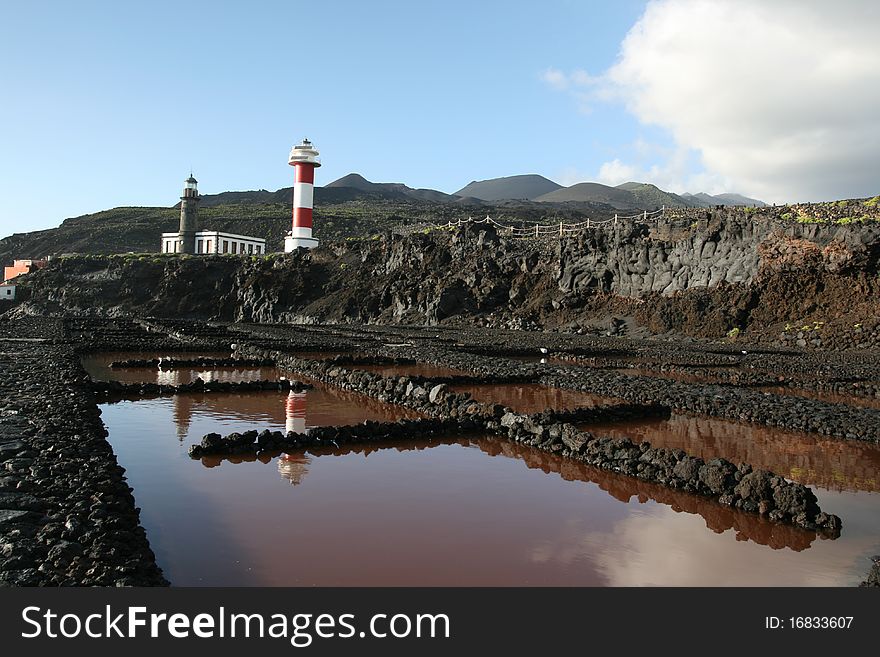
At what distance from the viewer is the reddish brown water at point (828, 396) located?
19.3m

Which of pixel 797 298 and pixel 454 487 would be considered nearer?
pixel 454 487

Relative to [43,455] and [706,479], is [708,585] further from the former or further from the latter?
[43,455]

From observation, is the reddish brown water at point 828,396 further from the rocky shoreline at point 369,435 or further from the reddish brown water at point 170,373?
the reddish brown water at point 170,373

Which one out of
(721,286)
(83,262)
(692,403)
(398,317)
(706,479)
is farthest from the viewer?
(83,262)

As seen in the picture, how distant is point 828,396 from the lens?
2059cm

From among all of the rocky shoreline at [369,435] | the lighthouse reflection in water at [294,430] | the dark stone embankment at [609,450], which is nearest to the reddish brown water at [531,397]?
the rocky shoreline at [369,435]

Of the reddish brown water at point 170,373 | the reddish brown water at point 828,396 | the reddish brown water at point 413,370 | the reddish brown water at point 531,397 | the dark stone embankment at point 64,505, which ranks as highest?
the reddish brown water at point 828,396

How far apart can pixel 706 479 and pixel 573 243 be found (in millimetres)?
49782

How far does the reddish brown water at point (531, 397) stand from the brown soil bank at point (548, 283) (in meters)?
21.9

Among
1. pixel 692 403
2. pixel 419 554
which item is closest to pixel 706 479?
pixel 419 554

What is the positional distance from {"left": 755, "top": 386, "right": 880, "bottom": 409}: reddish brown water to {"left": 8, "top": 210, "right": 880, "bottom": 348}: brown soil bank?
53.1 feet

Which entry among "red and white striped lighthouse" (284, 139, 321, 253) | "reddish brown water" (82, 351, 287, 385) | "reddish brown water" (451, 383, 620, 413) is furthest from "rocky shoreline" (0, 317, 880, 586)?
"red and white striped lighthouse" (284, 139, 321, 253)

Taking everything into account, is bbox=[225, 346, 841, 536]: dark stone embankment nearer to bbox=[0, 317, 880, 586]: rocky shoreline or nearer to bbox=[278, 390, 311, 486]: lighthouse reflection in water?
bbox=[0, 317, 880, 586]: rocky shoreline

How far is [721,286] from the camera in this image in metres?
46.1
